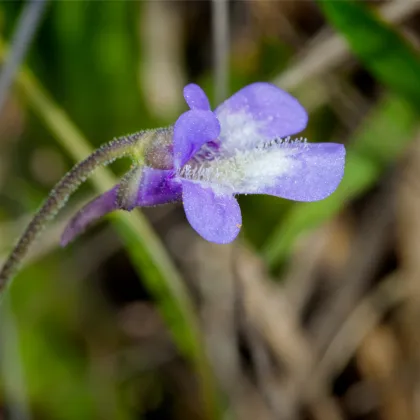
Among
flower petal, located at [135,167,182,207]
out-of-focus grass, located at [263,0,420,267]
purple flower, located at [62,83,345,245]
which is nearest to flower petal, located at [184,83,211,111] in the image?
purple flower, located at [62,83,345,245]

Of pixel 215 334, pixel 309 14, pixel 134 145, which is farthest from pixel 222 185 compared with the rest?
pixel 309 14

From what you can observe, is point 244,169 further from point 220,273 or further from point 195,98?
point 220,273

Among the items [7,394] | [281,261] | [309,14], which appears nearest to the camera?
[7,394]

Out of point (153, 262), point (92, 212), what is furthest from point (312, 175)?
point (153, 262)

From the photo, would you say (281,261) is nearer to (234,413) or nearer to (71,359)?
(234,413)

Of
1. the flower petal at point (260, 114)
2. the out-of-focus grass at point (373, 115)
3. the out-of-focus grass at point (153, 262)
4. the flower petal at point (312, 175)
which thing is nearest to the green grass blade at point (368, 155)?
the out-of-focus grass at point (373, 115)

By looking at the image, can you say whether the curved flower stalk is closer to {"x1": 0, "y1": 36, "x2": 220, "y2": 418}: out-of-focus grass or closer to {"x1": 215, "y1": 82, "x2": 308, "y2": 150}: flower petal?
{"x1": 215, "y1": 82, "x2": 308, "y2": 150}: flower petal

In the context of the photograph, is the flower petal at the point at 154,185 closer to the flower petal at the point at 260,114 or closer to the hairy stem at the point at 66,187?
the hairy stem at the point at 66,187
